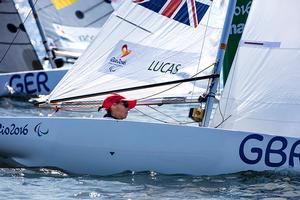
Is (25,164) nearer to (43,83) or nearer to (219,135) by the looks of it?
(219,135)

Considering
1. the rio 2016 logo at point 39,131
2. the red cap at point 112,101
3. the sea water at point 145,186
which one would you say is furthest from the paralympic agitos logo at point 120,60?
the sea water at point 145,186

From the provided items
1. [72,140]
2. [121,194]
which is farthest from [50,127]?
[121,194]

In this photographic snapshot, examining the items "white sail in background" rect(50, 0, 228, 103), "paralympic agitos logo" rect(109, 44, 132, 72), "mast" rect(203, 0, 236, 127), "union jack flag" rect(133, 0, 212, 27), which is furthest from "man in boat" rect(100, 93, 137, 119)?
"union jack flag" rect(133, 0, 212, 27)

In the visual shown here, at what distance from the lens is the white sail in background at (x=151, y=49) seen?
28.4 ft

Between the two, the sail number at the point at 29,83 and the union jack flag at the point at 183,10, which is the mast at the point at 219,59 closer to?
the union jack flag at the point at 183,10

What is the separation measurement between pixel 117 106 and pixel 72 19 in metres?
10.6

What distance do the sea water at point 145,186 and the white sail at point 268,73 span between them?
58cm

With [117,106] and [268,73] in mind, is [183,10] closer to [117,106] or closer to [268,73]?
[268,73]

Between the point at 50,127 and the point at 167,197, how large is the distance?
4.22ft

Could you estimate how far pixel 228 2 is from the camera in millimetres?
8523

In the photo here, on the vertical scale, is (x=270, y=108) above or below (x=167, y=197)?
above

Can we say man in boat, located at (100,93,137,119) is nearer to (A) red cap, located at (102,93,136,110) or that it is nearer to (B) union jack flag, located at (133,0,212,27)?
(A) red cap, located at (102,93,136,110)

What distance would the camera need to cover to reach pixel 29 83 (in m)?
14.5

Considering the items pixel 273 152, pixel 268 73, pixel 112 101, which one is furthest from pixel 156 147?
pixel 268 73
